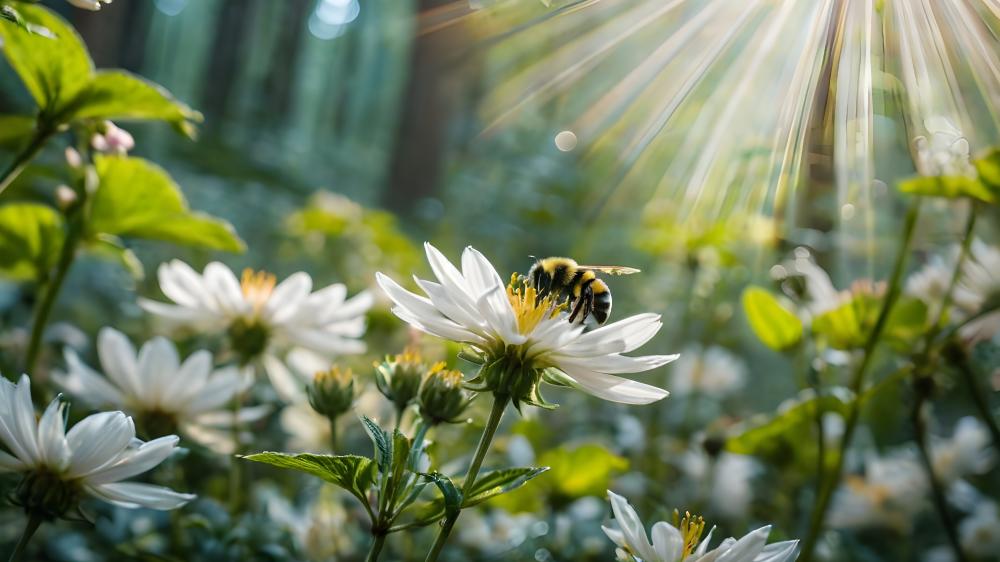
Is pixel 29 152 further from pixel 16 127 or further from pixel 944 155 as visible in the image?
pixel 944 155

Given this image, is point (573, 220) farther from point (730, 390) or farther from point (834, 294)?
point (834, 294)

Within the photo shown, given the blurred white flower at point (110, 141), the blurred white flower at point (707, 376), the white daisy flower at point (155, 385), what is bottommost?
the blurred white flower at point (707, 376)

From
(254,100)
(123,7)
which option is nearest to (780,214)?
(123,7)

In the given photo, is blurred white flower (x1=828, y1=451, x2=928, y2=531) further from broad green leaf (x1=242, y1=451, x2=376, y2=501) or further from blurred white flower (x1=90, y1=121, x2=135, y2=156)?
blurred white flower (x1=90, y1=121, x2=135, y2=156)

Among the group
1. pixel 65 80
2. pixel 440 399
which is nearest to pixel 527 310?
pixel 440 399

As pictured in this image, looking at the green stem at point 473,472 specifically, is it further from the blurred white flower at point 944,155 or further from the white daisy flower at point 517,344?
the blurred white flower at point 944,155

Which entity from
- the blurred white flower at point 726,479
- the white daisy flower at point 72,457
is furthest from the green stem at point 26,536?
the blurred white flower at point 726,479
